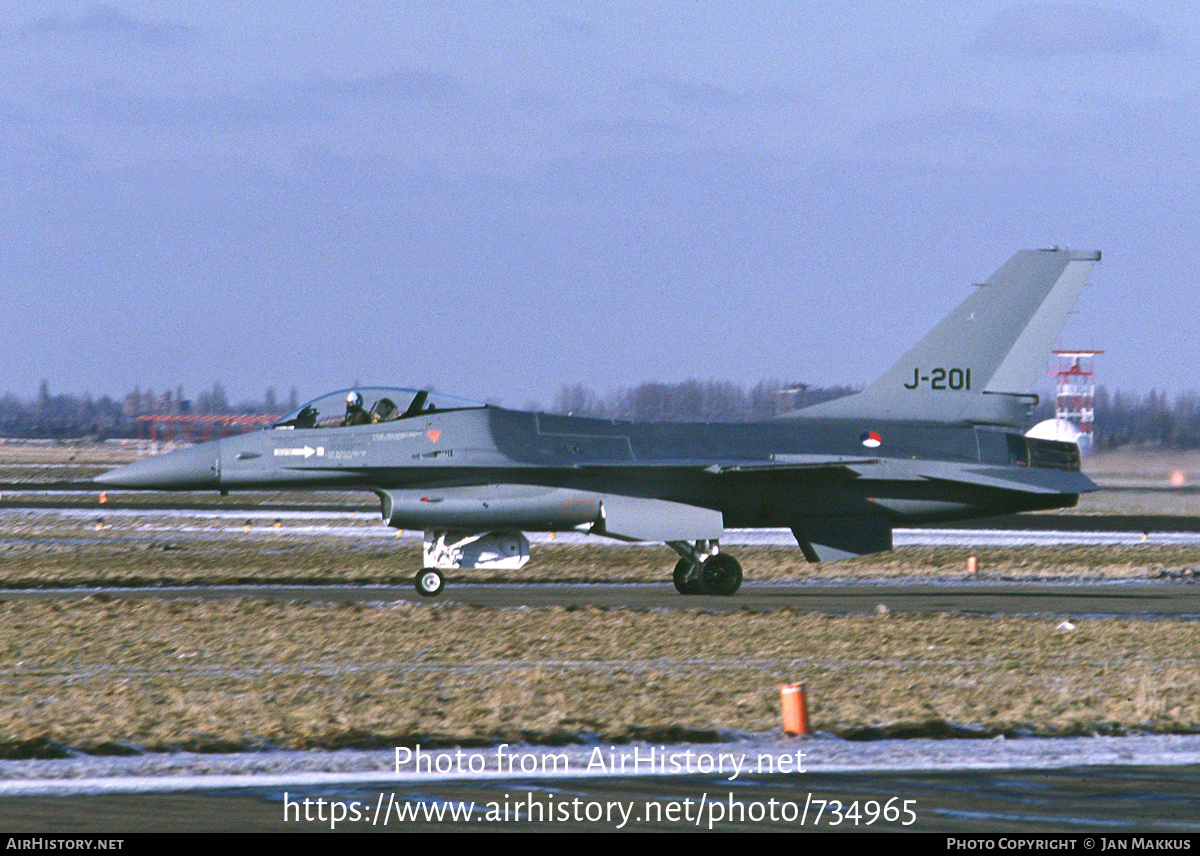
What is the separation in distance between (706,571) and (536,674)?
32.9 ft

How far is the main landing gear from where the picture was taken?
2388 cm

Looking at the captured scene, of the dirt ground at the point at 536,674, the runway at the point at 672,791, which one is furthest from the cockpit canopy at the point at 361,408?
the runway at the point at 672,791

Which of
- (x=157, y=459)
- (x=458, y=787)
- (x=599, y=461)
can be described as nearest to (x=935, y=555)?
(x=599, y=461)

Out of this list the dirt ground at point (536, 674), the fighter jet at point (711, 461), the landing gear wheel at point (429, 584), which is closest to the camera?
the dirt ground at point (536, 674)

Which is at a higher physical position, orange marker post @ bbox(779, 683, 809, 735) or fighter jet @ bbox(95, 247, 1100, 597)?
fighter jet @ bbox(95, 247, 1100, 597)

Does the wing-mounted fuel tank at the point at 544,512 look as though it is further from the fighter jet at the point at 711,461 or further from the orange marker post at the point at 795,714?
the orange marker post at the point at 795,714

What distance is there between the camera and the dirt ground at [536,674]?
38.1 feet

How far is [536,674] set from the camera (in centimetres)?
1419

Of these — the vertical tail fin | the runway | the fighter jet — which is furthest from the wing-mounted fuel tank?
the runway

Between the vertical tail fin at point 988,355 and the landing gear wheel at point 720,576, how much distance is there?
10.4ft

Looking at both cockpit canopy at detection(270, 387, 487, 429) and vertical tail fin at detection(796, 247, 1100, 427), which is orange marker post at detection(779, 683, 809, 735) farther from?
vertical tail fin at detection(796, 247, 1100, 427)

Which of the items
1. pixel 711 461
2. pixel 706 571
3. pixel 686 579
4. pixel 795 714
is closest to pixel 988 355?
pixel 711 461

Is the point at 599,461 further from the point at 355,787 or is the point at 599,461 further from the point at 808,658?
the point at 355,787

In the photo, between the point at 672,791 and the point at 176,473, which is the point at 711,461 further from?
the point at 672,791
